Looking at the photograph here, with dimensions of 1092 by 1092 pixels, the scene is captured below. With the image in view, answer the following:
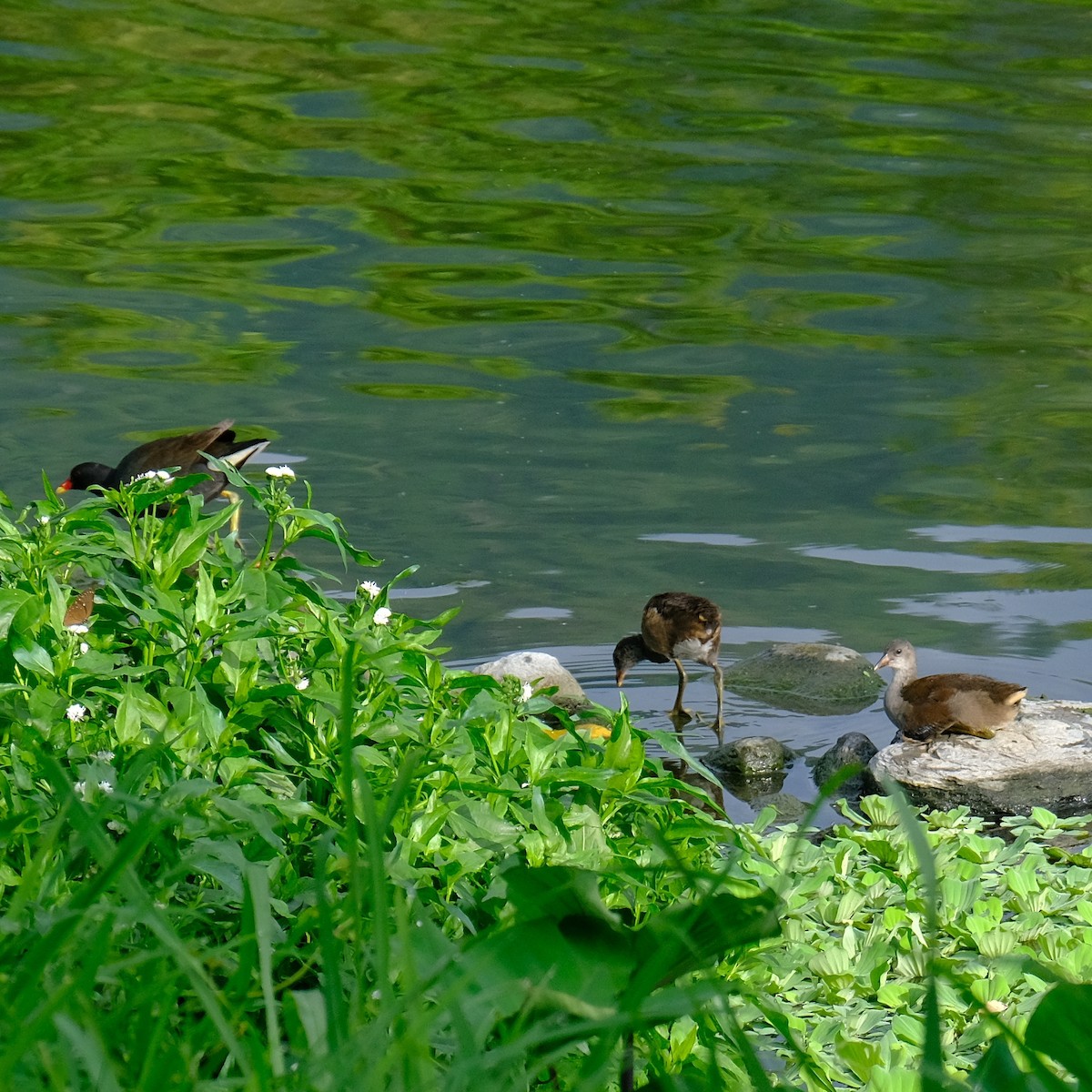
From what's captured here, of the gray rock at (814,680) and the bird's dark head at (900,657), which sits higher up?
the bird's dark head at (900,657)

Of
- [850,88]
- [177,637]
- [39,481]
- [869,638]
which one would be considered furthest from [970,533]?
[850,88]

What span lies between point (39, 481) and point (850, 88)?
1110cm

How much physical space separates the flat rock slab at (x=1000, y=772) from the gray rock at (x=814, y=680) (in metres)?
0.74

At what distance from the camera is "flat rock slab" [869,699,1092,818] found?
20.5 feet

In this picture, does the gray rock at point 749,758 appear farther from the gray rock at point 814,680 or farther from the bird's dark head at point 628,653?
the bird's dark head at point 628,653

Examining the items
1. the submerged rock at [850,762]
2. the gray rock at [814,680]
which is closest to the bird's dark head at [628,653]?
the gray rock at [814,680]

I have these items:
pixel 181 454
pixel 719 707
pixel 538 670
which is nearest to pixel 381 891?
pixel 538 670

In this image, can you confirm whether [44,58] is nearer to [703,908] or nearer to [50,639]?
[50,639]

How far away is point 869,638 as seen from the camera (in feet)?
25.4

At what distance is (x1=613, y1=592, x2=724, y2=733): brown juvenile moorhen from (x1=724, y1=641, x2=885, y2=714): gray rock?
219 millimetres

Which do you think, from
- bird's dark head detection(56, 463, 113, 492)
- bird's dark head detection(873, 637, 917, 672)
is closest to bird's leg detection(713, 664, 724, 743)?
bird's dark head detection(873, 637, 917, 672)

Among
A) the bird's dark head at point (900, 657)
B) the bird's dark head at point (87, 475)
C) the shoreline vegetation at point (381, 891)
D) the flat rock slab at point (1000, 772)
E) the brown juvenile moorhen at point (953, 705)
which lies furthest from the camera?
the bird's dark head at point (87, 475)

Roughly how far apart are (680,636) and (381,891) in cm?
512

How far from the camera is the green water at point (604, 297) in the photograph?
27.6 feet
